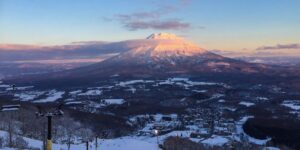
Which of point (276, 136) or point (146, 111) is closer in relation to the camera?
point (276, 136)

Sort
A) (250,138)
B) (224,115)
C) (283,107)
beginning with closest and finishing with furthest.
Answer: (250,138) → (224,115) → (283,107)

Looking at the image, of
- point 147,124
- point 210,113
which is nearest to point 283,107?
point 210,113

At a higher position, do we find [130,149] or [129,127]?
[130,149]

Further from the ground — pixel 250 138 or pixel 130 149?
pixel 130 149

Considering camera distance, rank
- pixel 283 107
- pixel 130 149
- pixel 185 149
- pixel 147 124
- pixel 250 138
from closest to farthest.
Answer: pixel 130 149 → pixel 185 149 → pixel 250 138 → pixel 147 124 → pixel 283 107

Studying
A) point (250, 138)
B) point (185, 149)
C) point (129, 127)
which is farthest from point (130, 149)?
point (129, 127)

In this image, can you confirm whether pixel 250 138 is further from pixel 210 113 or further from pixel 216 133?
pixel 210 113

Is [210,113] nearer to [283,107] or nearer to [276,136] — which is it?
[283,107]

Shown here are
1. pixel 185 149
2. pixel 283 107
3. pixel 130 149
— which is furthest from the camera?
pixel 283 107

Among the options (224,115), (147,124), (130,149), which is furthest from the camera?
(224,115)
